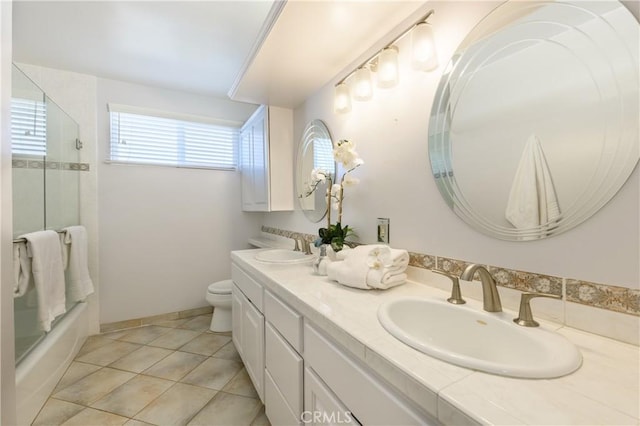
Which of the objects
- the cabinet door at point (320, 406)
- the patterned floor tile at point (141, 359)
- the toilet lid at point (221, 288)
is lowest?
the patterned floor tile at point (141, 359)

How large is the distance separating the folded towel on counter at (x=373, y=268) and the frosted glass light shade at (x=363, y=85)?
0.82 m

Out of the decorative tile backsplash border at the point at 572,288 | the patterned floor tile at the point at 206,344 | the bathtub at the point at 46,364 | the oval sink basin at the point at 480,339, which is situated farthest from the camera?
the patterned floor tile at the point at 206,344

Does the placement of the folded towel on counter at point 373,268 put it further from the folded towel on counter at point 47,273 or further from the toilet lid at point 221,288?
the folded towel on counter at point 47,273

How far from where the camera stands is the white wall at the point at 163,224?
2469mm

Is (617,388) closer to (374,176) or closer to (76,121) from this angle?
(374,176)

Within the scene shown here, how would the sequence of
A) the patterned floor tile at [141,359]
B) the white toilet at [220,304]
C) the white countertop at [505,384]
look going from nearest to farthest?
the white countertop at [505,384], the patterned floor tile at [141,359], the white toilet at [220,304]

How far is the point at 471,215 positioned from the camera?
984 mm

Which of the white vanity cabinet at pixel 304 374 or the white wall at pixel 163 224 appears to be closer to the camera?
the white vanity cabinet at pixel 304 374

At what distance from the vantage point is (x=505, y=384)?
507 millimetres

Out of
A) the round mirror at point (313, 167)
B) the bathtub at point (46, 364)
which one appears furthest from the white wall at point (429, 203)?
the bathtub at point (46, 364)

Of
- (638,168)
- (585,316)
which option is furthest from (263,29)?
(585,316)

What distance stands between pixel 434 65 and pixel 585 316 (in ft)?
3.20

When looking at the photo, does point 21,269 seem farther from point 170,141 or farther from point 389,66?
point 389,66

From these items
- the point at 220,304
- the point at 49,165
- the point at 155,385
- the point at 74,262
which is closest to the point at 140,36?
the point at 49,165
